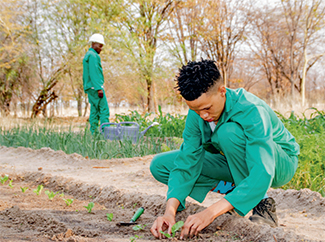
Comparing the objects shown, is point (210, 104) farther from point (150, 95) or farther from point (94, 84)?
point (150, 95)

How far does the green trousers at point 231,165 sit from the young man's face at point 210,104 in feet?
0.37

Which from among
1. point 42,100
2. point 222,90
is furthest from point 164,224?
point 42,100

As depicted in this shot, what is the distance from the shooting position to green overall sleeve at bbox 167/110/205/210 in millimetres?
A: 1845

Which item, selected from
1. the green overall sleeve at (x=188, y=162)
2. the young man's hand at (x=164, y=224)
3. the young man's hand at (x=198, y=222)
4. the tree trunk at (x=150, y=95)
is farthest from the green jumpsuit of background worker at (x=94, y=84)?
the tree trunk at (x=150, y=95)

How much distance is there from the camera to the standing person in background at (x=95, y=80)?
608cm

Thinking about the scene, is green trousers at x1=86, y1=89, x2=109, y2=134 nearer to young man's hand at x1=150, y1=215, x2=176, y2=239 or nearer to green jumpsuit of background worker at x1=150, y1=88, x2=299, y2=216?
green jumpsuit of background worker at x1=150, y1=88, x2=299, y2=216

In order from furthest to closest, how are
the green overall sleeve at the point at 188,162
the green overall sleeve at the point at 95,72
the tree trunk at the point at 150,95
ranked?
the tree trunk at the point at 150,95 < the green overall sleeve at the point at 95,72 < the green overall sleeve at the point at 188,162

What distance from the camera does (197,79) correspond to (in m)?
1.53

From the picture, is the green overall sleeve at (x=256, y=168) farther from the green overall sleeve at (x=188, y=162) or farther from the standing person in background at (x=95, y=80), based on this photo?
the standing person in background at (x=95, y=80)

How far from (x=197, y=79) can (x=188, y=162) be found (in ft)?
1.97

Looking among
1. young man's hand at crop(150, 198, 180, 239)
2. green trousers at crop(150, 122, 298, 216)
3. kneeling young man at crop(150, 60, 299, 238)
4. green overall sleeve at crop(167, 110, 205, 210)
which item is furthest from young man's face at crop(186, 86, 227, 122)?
young man's hand at crop(150, 198, 180, 239)

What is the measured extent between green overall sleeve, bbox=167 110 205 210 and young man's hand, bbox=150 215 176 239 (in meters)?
0.20

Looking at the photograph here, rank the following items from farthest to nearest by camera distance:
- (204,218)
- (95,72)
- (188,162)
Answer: (95,72), (188,162), (204,218)

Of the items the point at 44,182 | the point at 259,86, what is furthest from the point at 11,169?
the point at 259,86
